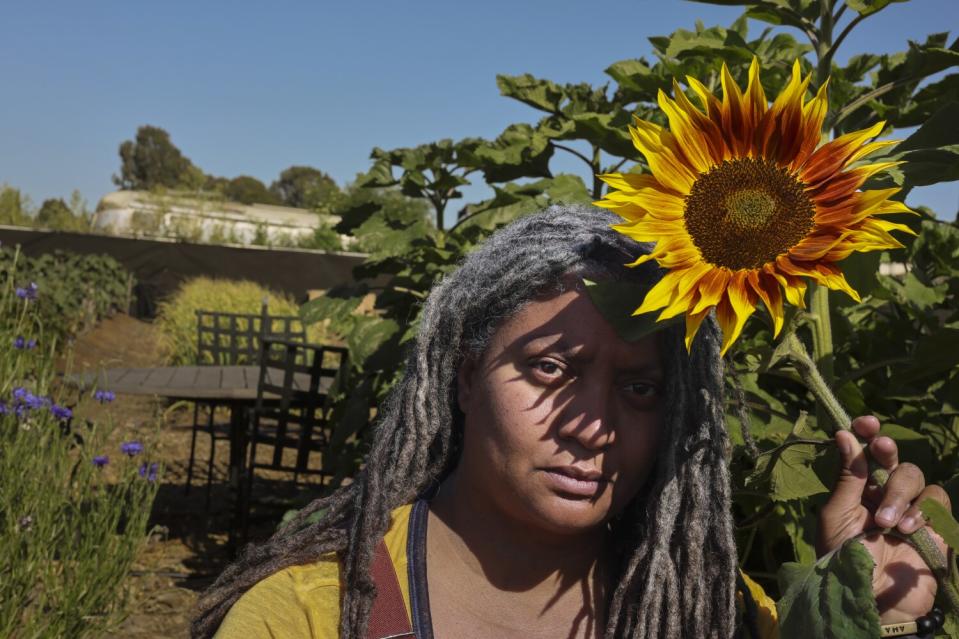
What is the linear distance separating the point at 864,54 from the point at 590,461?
1246 millimetres

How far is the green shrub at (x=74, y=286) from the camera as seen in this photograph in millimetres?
13516

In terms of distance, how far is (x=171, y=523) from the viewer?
7543mm

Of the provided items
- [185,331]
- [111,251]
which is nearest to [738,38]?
[185,331]

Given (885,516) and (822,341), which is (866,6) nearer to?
(822,341)

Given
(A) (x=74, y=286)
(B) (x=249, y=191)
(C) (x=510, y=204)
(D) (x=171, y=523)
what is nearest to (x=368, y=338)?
(C) (x=510, y=204)

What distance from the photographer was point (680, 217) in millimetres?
1194

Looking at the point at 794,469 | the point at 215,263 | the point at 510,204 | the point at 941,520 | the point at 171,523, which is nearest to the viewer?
the point at 941,520

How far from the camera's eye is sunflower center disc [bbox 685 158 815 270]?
1135 mm

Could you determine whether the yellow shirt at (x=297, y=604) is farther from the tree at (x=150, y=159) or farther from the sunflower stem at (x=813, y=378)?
the tree at (x=150, y=159)

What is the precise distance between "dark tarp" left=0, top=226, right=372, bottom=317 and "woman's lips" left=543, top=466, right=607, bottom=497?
50.0 feet

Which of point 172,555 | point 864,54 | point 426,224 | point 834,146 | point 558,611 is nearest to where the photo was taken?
point 834,146

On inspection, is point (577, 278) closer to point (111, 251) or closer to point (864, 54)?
point (864, 54)

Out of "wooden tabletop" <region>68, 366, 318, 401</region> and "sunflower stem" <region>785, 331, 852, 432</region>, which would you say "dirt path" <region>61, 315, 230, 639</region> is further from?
"sunflower stem" <region>785, 331, 852, 432</region>

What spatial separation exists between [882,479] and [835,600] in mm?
195
